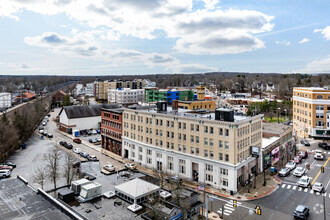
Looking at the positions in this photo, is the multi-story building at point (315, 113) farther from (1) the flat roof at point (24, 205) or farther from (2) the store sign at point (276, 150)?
(1) the flat roof at point (24, 205)

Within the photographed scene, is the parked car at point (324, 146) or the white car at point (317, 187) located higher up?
the parked car at point (324, 146)

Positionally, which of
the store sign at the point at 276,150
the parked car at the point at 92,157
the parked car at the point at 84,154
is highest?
the store sign at the point at 276,150

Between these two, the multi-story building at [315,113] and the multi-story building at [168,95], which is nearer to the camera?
the multi-story building at [315,113]

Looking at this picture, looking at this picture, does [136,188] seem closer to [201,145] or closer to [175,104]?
[201,145]

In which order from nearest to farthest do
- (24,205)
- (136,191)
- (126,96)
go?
1. (24,205)
2. (136,191)
3. (126,96)

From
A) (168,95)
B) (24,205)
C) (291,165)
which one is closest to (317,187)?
(291,165)

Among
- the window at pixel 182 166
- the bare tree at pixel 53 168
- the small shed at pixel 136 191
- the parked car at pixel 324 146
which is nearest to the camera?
the small shed at pixel 136 191

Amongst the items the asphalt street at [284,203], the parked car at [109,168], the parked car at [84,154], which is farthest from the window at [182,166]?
the parked car at [84,154]
